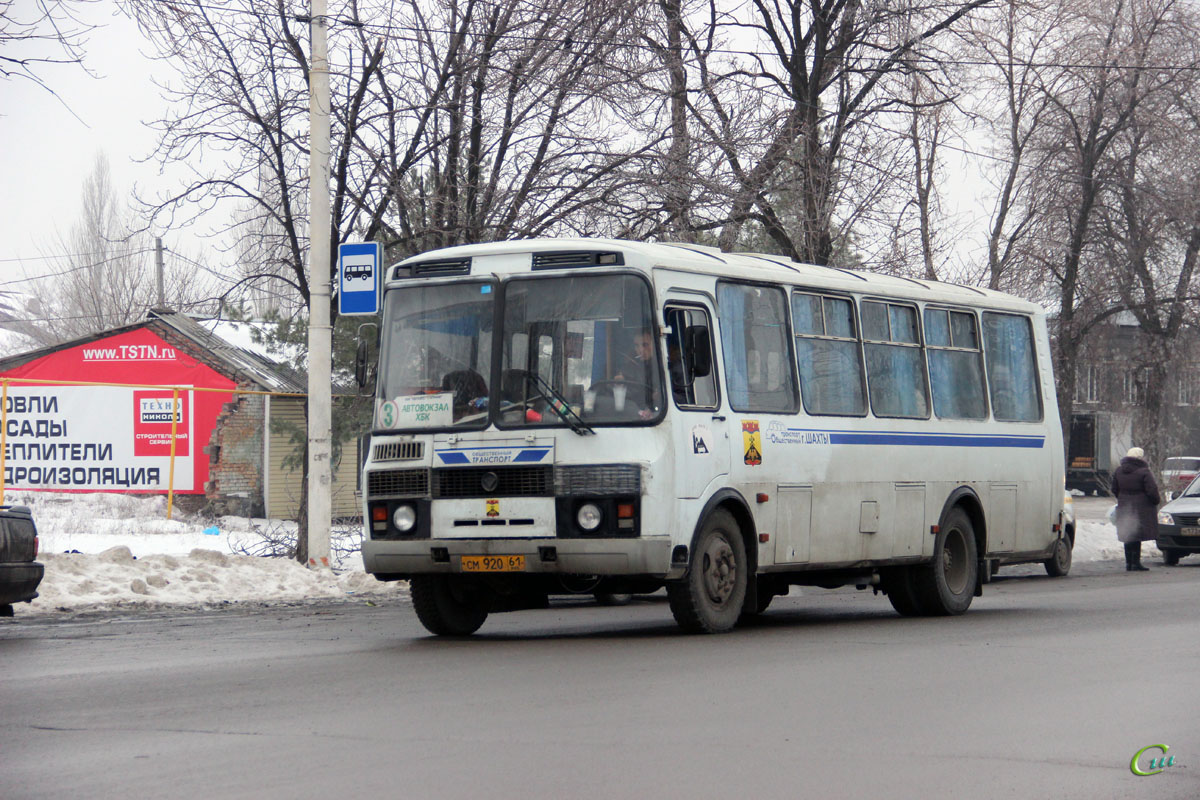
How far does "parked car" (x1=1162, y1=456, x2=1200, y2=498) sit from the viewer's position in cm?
5425

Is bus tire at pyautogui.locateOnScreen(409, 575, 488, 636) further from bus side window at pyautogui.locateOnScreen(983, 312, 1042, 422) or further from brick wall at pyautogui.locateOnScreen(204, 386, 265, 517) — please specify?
brick wall at pyautogui.locateOnScreen(204, 386, 265, 517)

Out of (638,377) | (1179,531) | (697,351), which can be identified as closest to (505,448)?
(638,377)

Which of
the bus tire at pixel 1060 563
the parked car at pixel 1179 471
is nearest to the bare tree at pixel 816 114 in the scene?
the bus tire at pixel 1060 563

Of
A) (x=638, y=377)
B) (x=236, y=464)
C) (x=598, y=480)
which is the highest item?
(x=236, y=464)

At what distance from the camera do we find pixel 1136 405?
38.6 m

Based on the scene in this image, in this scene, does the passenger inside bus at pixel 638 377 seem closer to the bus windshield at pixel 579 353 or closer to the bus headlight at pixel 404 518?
the bus windshield at pixel 579 353

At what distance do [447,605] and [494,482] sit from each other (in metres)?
1.43

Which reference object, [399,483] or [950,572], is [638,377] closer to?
[399,483]

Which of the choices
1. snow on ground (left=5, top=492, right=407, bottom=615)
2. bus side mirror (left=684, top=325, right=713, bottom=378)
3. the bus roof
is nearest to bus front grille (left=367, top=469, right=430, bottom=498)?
the bus roof

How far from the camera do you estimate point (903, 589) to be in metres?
14.4

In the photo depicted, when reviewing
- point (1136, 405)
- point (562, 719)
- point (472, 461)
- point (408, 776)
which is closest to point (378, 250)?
point (472, 461)

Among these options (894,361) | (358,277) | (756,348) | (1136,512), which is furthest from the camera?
(1136,512)

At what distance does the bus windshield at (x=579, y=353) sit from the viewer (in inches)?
429

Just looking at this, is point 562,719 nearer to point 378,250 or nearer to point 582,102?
point 378,250
